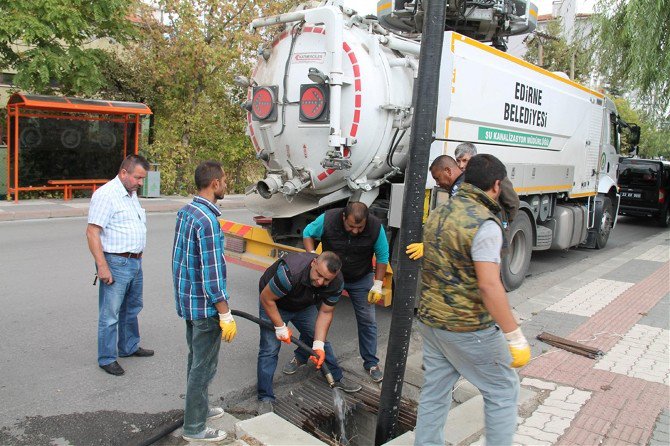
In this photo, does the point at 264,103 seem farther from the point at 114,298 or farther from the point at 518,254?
the point at 518,254

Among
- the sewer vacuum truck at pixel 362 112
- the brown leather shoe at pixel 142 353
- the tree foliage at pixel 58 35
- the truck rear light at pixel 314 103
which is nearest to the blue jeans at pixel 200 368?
the brown leather shoe at pixel 142 353

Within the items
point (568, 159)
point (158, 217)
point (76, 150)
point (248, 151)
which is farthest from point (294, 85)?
point (248, 151)

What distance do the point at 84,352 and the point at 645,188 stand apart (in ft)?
49.6

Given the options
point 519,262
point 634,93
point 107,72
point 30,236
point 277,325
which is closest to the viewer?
point 277,325

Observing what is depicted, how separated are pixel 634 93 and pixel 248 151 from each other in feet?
34.5

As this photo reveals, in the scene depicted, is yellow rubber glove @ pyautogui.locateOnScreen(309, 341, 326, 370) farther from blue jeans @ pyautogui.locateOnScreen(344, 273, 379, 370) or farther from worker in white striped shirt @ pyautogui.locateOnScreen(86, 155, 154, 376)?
worker in white striped shirt @ pyautogui.locateOnScreen(86, 155, 154, 376)

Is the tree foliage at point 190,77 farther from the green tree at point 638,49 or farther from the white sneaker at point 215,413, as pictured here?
the white sneaker at point 215,413

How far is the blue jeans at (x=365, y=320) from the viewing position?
475 centimetres

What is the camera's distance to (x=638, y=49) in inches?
468

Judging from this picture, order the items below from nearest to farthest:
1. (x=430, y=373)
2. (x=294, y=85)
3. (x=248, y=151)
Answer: (x=430, y=373), (x=294, y=85), (x=248, y=151)

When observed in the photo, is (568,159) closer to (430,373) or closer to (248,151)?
(430,373)

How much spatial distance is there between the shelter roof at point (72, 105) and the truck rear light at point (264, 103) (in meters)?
9.20

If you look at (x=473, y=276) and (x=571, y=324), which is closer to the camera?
(x=473, y=276)

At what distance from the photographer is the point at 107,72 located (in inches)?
646
